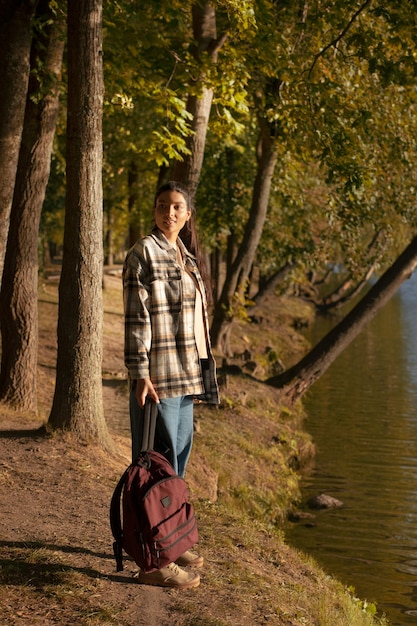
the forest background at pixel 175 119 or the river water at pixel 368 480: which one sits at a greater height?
the forest background at pixel 175 119

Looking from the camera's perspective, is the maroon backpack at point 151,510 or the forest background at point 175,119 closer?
the maroon backpack at point 151,510

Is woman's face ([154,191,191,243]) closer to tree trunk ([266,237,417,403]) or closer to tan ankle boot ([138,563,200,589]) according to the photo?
tan ankle boot ([138,563,200,589])

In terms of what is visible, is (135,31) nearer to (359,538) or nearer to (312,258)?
(359,538)

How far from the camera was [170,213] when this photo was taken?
574cm

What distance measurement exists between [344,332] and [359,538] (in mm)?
5922

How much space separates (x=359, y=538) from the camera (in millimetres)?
11750

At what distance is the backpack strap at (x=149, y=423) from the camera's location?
548 cm

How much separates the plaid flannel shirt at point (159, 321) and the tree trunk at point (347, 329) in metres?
11.3

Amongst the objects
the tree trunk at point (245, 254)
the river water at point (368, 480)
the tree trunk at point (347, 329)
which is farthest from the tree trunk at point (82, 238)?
the tree trunk at point (245, 254)

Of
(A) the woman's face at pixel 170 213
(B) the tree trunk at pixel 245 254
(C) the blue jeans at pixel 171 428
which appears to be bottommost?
(C) the blue jeans at pixel 171 428

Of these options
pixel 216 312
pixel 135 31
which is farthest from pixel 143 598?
pixel 216 312

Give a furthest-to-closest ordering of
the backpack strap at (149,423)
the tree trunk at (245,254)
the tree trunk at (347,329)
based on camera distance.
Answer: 1. the tree trunk at (245,254)
2. the tree trunk at (347,329)
3. the backpack strap at (149,423)

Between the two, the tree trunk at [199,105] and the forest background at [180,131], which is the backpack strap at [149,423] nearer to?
the forest background at [180,131]

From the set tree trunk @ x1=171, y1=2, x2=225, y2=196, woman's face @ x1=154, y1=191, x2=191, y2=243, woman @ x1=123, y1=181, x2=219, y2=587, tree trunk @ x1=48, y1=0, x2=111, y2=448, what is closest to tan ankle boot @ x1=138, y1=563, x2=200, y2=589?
woman @ x1=123, y1=181, x2=219, y2=587
